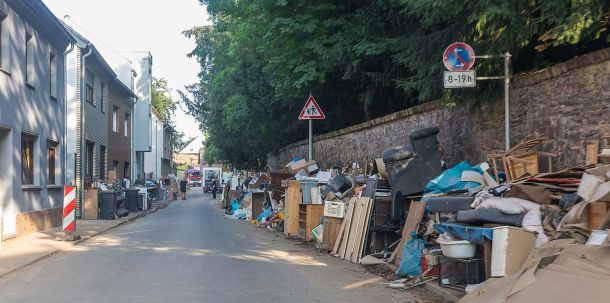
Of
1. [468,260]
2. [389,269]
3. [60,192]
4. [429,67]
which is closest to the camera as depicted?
[468,260]

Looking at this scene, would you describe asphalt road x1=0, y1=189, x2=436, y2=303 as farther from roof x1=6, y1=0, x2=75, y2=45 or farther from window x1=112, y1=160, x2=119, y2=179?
window x1=112, y1=160, x2=119, y2=179

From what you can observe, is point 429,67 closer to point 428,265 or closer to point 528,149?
point 528,149

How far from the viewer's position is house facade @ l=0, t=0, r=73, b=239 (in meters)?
14.5

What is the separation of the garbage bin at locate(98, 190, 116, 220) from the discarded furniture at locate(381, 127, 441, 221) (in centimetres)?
1452

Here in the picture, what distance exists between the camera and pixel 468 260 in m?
7.11

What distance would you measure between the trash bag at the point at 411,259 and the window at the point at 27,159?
11549 mm

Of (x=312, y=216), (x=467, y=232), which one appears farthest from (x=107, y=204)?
(x=467, y=232)

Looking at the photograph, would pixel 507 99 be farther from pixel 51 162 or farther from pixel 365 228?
pixel 51 162

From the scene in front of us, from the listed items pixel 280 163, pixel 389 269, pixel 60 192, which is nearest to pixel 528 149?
pixel 389 269

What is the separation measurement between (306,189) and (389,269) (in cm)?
549

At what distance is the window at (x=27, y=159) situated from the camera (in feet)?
52.6

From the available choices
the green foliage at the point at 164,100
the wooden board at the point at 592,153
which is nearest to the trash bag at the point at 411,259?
the wooden board at the point at 592,153

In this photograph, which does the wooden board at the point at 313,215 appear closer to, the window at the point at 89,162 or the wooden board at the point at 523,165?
the wooden board at the point at 523,165

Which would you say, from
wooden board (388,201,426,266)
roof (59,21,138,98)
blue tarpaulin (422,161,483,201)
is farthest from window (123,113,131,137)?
blue tarpaulin (422,161,483,201)
